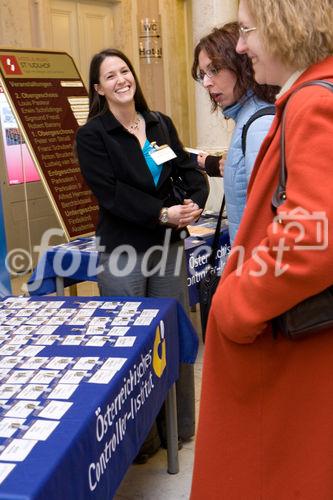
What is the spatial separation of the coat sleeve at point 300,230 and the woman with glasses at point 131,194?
4.23 ft

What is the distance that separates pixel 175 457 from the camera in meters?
2.47

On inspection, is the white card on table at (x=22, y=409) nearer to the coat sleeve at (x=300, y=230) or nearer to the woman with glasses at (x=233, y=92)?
the coat sleeve at (x=300, y=230)

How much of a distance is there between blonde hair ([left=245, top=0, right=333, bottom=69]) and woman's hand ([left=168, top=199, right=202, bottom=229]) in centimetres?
131

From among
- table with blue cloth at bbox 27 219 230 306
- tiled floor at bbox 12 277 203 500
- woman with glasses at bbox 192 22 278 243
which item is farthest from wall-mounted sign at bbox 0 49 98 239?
woman with glasses at bbox 192 22 278 243

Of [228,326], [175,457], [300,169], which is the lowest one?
[175,457]

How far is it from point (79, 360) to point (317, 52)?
3.39ft

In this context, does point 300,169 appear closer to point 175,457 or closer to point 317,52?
point 317,52

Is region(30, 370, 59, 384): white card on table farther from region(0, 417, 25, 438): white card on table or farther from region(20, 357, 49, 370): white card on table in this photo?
region(0, 417, 25, 438): white card on table

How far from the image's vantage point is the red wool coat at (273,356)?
1065mm

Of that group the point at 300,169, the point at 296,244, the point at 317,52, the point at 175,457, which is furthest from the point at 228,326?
the point at 175,457

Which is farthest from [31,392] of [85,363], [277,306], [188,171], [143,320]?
[188,171]

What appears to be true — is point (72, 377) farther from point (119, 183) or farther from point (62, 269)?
point (62, 269)

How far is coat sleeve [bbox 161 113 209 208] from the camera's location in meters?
2.65

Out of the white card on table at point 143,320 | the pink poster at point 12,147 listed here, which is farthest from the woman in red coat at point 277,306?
the pink poster at point 12,147
